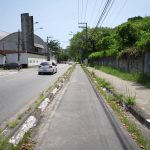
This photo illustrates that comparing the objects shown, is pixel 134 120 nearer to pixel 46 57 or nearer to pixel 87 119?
pixel 87 119

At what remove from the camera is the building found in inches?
2611

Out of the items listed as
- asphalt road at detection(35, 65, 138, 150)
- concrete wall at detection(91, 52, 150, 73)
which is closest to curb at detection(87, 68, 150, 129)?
asphalt road at detection(35, 65, 138, 150)

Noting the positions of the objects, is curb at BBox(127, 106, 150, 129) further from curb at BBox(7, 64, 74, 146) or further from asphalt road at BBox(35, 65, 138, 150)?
curb at BBox(7, 64, 74, 146)

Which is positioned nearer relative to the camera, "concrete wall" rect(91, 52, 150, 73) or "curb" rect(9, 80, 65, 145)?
"curb" rect(9, 80, 65, 145)

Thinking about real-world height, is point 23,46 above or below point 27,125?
above

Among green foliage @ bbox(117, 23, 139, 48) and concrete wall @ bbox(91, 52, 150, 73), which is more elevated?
green foliage @ bbox(117, 23, 139, 48)

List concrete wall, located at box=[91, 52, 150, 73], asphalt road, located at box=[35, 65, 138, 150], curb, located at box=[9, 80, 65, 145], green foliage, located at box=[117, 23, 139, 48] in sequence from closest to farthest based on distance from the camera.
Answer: asphalt road, located at box=[35, 65, 138, 150]
curb, located at box=[9, 80, 65, 145]
concrete wall, located at box=[91, 52, 150, 73]
green foliage, located at box=[117, 23, 139, 48]

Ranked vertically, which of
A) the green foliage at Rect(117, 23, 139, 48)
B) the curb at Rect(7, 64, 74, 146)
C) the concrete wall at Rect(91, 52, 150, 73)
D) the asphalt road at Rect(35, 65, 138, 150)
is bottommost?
the asphalt road at Rect(35, 65, 138, 150)

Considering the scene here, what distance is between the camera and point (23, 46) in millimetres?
81562

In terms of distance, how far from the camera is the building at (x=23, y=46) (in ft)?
218

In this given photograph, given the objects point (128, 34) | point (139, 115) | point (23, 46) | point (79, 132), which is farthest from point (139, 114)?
point (23, 46)

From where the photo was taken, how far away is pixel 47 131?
7566mm

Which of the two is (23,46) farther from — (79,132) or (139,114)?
(79,132)

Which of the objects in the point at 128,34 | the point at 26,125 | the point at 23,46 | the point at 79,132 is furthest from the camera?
the point at 23,46
